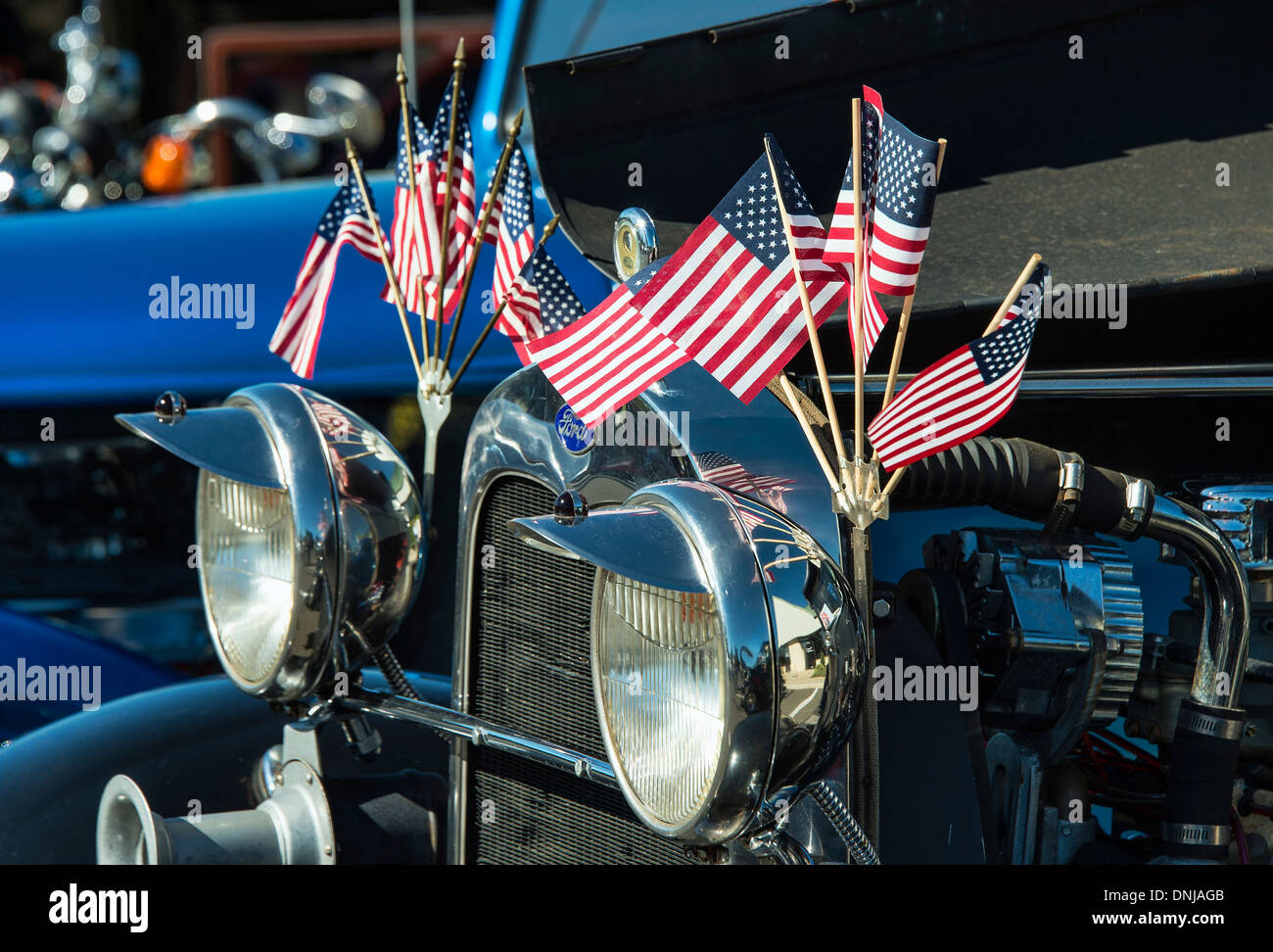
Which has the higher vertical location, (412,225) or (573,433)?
(412,225)

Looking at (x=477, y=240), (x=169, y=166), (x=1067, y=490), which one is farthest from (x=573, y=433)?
(x=169, y=166)

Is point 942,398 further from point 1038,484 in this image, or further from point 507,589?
point 507,589

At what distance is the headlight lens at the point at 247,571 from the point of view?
1.77 m

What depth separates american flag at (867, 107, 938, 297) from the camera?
1191mm

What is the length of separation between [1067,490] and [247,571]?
1.01 meters

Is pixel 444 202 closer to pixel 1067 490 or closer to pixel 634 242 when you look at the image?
pixel 634 242

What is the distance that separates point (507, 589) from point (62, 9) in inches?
418

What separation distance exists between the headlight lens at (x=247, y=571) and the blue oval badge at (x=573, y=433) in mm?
349

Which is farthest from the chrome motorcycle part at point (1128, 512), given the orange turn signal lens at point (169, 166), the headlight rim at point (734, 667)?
the orange turn signal lens at point (169, 166)

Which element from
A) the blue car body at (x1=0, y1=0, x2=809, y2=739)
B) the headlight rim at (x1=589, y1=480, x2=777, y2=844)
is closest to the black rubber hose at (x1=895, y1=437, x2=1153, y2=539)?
the headlight rim at (x1=589, y1=480, x2=777, y2=844)

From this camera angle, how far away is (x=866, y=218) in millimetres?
1305

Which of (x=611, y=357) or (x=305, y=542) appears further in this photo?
(x=305, y=542)

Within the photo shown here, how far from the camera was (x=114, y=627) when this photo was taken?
10.4 feet
